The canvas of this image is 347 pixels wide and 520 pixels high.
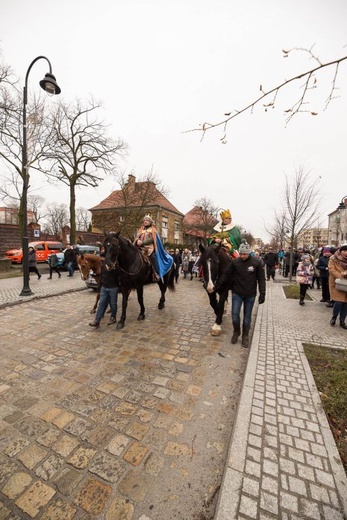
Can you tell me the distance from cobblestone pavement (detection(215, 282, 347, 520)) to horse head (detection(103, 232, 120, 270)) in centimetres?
335

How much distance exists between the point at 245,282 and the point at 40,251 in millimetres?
20188

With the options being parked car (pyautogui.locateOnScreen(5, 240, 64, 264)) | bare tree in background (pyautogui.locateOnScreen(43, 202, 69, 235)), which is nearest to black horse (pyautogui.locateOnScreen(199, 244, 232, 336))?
parked car (pyautogui.locateOnScreen(5, 240, 64, 264))

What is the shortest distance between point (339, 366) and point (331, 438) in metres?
1.92

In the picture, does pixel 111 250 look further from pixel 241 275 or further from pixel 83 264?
pixel 241 275

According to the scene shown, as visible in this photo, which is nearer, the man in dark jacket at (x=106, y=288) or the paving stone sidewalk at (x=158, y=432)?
the paving stone sidewalk at (x=158, y=432)

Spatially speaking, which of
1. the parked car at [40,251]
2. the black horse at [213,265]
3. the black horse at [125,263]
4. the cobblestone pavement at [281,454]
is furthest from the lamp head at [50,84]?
the parked car at [40,251]

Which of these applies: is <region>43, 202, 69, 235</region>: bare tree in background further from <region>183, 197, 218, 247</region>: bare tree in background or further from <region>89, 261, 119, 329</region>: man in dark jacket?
<region>89, 261, 119, 329</region>: man in dark jacket

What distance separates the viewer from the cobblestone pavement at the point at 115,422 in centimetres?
179

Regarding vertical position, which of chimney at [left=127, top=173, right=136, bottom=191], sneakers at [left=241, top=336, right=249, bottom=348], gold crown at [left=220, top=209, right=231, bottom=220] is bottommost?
sneakers at [left=241, top=336, right=249, bottom=348]

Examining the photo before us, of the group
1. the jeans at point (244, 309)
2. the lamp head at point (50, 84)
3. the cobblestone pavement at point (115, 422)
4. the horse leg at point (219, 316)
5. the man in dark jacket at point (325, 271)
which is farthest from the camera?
the man in dark jacket at point (325, 271)

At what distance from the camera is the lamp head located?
7267 mm

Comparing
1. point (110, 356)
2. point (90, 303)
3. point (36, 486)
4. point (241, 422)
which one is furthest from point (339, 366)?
point (90, 303)

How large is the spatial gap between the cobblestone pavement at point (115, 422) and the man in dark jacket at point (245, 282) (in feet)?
1.93

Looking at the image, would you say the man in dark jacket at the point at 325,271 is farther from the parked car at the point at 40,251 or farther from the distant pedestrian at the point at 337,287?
the parked car at the point at 40,251
